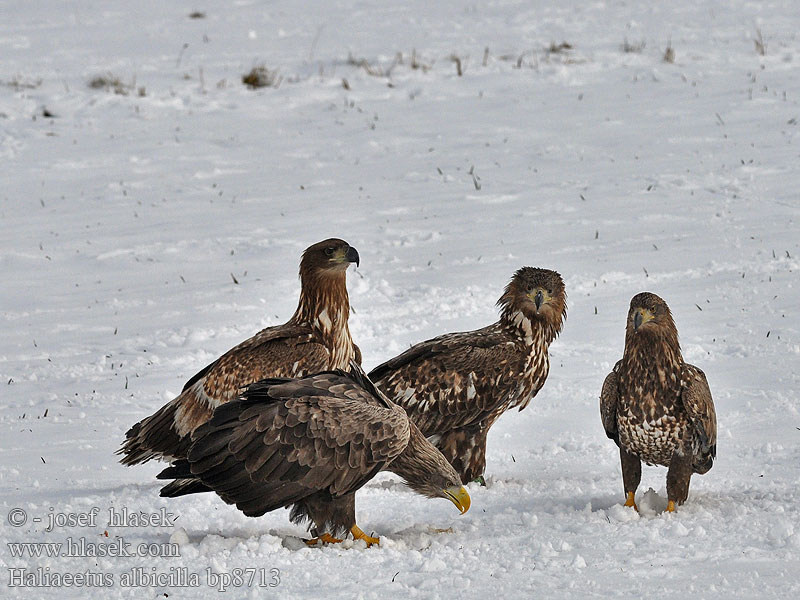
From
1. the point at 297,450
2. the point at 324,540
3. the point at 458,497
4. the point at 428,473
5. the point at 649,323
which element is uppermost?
the point at 649,323

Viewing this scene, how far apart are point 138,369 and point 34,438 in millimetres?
1696

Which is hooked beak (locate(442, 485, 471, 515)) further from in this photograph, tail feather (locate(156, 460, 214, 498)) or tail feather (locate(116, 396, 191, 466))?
tail feather (locate(116, 396, 191, 466))

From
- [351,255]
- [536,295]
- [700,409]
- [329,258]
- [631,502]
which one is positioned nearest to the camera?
[700,409]

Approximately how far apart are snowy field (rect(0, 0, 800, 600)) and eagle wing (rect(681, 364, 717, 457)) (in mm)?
384

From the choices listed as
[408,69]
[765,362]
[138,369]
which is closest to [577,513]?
[765,362]

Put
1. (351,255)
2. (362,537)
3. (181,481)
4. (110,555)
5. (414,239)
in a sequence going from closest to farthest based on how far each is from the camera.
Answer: (110,555) < (362,537) < (181,481) < (351,255) < (414,239)

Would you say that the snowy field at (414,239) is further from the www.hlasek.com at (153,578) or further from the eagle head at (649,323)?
the eagle head at (649,323)

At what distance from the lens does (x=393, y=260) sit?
12672 millimetres

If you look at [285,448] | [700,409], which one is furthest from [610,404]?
[285,448]

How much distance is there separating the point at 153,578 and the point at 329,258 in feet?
10.1

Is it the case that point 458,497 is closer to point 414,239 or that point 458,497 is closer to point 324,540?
point 324,540

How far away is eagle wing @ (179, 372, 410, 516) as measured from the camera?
6004 mm

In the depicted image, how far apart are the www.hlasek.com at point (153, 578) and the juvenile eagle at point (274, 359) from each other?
1.60 meters

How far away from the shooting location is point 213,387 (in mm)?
7348
